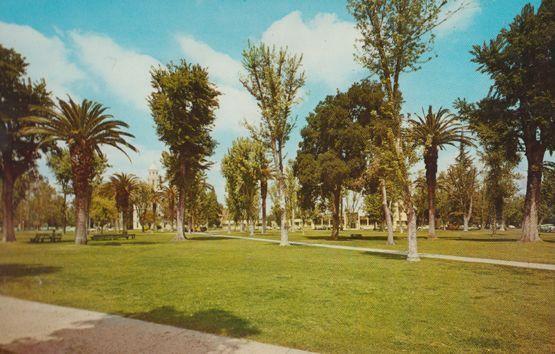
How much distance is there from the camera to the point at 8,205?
839cm

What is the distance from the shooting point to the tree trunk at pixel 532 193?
3164cm

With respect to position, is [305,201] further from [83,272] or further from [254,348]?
[254,348]

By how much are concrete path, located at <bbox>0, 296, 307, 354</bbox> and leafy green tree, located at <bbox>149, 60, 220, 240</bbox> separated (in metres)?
30.2

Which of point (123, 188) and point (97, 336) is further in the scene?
point (123, 188)

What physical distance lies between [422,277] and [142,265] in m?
12.2

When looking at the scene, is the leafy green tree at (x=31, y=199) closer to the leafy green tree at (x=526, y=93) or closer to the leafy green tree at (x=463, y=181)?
the leafy green tree at (x=526, y=93)

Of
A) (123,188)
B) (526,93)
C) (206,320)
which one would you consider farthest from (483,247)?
(123,188)

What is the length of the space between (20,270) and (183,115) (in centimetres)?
2706

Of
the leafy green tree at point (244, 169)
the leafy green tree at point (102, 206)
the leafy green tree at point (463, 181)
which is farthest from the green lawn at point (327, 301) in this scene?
the leafy green tree at point (463, 181)

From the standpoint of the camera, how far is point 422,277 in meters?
12.4

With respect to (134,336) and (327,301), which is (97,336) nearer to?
(134,336)

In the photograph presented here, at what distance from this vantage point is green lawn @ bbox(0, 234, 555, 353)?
6055 millimetres

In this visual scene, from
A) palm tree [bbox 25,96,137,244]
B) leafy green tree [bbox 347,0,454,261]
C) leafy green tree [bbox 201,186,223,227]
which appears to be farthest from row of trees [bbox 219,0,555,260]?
leafy green tree [bbox 201,186,223,227]

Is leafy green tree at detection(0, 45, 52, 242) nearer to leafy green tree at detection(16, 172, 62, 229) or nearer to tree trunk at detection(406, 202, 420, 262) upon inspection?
leafy green tree at detection(16, 172, 62, 229)
